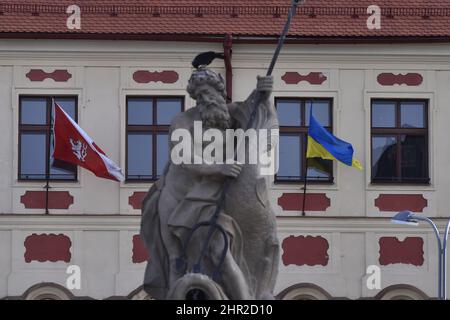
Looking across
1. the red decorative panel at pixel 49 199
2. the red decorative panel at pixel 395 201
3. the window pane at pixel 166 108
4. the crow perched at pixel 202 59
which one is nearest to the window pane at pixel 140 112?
the window pane at pixel 166 108

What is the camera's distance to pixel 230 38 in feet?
97.9

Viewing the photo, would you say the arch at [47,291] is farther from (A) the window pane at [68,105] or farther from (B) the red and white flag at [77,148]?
(A) the window pane at [68,105]

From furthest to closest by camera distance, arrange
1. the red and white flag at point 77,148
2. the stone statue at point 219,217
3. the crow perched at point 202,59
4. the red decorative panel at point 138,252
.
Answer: the red decorative panel at point 138,252 < the red and white flag at point 77,148 < the crow perched at point 202,59 < the stone statue at point 219,217

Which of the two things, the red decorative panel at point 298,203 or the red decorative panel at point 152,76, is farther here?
the red decorative panel at point 152,76

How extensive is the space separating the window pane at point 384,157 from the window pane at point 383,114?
266mm

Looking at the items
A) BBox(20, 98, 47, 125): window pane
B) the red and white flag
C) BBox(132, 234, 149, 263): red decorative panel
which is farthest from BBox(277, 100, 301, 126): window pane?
BBox(20, 98, 47, 125): window pane

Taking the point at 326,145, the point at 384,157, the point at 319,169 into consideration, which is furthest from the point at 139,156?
the point at 384,157

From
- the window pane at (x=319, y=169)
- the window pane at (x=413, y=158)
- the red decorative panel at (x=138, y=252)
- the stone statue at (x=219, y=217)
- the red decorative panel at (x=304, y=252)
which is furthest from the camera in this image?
the window pane at (x=413, y=158)

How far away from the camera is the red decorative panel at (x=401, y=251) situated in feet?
97.1

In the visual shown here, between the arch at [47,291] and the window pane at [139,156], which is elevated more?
the window pane at [139,156]

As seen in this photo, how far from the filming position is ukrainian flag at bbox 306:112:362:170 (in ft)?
94.9

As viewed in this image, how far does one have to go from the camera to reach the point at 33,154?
2978cm

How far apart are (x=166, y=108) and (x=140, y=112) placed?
0.49m
